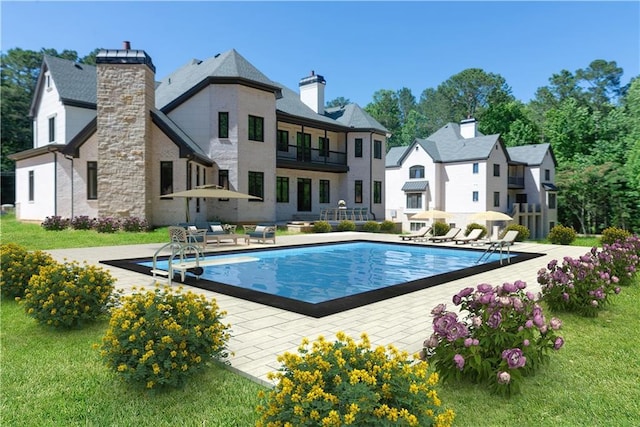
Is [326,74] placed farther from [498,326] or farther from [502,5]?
[498,326]

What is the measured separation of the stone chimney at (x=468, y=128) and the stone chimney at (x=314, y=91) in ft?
67.5

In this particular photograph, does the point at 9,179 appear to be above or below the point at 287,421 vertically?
above

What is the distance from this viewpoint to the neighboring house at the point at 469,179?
39.5m

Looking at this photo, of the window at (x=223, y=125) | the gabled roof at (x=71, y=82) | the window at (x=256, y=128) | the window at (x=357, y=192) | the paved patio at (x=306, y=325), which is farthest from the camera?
the window at (x=357, y=192)

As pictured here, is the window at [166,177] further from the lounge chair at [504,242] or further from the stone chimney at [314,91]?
the lounge chair at [504,242]

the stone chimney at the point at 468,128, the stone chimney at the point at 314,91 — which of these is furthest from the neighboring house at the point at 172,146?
the stone chimney at the point at 468,128

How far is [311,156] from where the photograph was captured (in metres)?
30.8

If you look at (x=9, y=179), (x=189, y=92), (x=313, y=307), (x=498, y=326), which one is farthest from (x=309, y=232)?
(x=9, y=179)

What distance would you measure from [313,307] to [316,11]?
582 inches

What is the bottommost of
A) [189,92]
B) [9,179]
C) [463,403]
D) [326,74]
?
[463,403]

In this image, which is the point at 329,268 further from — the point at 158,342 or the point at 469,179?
the point at 469,179

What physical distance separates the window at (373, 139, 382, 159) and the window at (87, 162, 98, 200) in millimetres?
20056

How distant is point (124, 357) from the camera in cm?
367

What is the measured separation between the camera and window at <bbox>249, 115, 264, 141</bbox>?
24.6 meters
